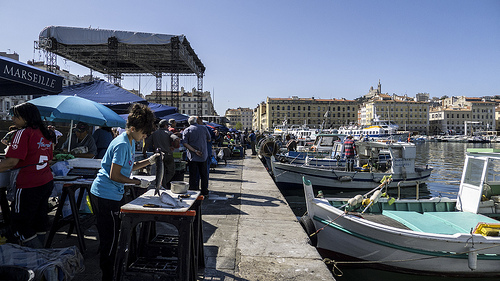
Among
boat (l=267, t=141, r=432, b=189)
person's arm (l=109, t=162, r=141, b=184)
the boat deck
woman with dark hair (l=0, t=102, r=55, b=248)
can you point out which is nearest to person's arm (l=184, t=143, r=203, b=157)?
woman with dark hair (l=0, t=102, r=55, b=248)

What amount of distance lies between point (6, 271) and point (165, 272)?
51.2 inches

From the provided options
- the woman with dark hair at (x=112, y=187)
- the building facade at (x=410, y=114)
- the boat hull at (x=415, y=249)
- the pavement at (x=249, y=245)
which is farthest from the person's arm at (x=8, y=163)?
the building facade at (x=410, y=114)

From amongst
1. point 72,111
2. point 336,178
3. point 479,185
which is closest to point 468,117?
point 336,178

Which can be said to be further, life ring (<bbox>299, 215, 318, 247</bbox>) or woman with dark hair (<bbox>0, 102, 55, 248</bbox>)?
life ring (<bbox>299, 215, 318, 247</bbox>)

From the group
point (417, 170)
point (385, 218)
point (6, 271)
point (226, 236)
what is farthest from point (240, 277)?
point (417, 170)

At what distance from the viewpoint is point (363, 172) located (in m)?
13.9

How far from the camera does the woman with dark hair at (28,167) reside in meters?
3.25

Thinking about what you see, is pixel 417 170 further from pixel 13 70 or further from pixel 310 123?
pixel 310 123

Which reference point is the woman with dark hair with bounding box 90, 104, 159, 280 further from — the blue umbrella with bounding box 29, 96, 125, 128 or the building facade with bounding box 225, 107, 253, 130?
the building facade with bounding box 225, 107, 253, 130

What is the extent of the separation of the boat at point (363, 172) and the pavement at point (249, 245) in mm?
7432

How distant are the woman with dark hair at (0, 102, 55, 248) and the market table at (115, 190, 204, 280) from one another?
3.90ft

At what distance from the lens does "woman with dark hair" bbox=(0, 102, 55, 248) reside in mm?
3246

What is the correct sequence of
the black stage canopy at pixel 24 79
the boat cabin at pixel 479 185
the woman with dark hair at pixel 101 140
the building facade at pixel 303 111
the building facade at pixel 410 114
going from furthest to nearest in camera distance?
the building facade at pixel 303 111, the building facade at pixel 410 114, the boat cabin at pixel 479 185, the woman with dark hair at pixel 101 140, the black stage canopy at pixel 24 79

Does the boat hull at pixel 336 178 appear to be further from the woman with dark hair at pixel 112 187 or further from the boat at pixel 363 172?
the woman with dark hair at pixel 112 187
